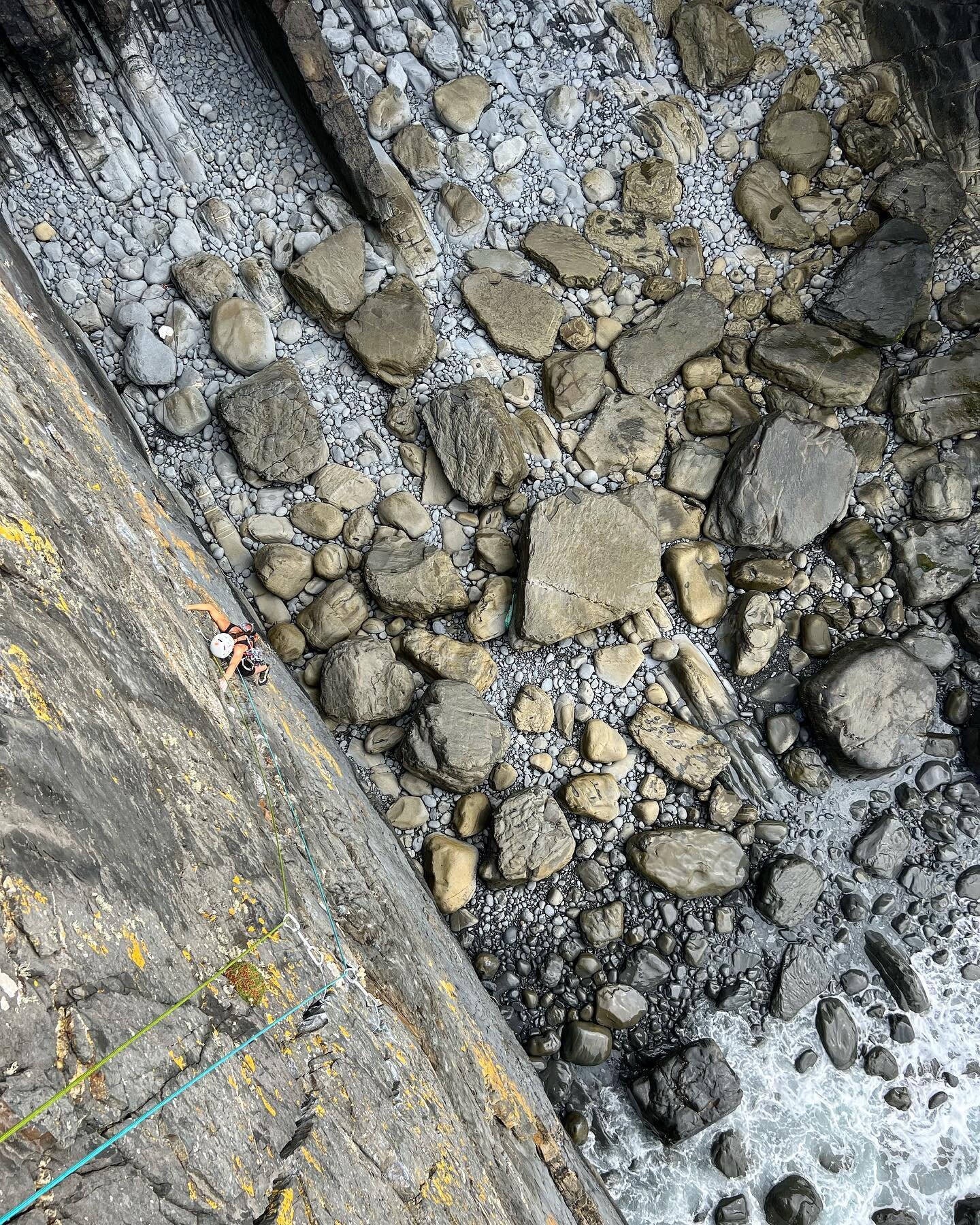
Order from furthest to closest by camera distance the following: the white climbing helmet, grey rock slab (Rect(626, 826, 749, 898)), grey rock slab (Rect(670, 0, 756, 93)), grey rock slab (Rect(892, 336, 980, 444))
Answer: grey rock slab (Rect(670, 0, 756, 93)) → grey rock slab (Rect(892, 336, 980, 444)) → grey rock slab (Rect(626, 826, 749, 898)) → the white climbing helmet

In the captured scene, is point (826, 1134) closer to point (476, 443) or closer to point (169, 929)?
point (169, 929)

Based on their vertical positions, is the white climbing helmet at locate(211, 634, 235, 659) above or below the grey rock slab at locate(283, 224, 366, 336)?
below

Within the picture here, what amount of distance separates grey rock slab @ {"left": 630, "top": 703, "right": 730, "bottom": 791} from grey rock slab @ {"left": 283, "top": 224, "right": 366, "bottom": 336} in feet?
11.5

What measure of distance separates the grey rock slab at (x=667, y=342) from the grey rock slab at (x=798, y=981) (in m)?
3.94

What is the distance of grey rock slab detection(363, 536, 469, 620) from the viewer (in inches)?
200

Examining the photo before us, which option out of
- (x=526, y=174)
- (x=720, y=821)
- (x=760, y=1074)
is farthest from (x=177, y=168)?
(x=760, y=1074)

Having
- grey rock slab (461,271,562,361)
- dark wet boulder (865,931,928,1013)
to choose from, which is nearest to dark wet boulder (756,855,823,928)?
dark wet boulder (865,931,928,1013)

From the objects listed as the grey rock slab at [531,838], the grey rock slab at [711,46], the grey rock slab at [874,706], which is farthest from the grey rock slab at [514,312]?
the grey rock slab at [531,838]

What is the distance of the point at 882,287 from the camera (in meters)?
5.60

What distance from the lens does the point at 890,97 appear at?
6.10 m

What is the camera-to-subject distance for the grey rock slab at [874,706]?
4992 mm

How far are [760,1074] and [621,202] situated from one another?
20.3 feet

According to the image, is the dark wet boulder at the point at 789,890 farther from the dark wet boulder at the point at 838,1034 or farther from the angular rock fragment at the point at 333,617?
the angular rock fragment at the point at 333,617

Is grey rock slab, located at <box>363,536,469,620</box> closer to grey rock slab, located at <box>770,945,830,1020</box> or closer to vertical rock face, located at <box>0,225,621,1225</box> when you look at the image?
vertical rock face, located at <box>0,225,621,1225</box>
